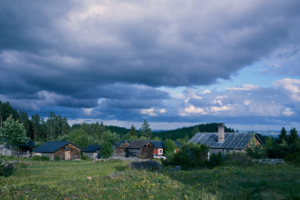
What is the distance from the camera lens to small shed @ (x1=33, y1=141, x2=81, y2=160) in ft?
170

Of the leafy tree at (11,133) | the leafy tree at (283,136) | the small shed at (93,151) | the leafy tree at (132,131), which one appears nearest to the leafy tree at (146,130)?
the leafy tree at (132,131)

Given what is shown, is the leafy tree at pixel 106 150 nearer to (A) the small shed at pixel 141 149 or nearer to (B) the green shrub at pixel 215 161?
(A) the small shed at pixel 141 149

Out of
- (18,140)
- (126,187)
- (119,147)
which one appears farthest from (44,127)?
(126,187)

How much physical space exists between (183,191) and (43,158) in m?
46.6

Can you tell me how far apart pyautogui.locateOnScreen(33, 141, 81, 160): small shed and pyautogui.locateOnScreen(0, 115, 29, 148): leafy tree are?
6031 millimetres

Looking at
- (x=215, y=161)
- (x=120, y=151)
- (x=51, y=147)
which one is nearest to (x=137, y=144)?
(x=120, y=151)

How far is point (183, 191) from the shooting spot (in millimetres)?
10484

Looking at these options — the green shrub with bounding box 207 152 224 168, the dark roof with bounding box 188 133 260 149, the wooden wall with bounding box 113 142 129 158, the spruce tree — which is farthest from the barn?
the wooden wall with bounding box 113 142 129 158

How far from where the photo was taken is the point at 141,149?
195 ft

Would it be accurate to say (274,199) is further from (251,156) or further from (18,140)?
(18,140)

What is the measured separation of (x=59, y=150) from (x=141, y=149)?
2248cm

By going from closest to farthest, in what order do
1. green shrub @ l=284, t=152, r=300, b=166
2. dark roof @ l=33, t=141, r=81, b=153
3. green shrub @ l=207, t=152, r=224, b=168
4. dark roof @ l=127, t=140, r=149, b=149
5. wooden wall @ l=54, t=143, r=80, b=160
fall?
green shrub @ l=284, t=152, r=300, b=166 < green shrub @ l=207, t=152, r=224, b=168 < dark roof @ l=33, t=141, r=81, b=153 < wooden wall @ l=54, t=143, r=80, b=160 < dark roof @ l=127, t=140, r=149, b=149

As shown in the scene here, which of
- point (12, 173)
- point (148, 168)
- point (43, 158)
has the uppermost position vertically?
point (148, 168)

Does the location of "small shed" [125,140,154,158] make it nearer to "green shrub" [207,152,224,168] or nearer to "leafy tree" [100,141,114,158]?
"leafy tree" [100,141,114,158]
